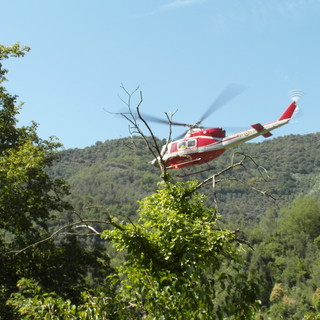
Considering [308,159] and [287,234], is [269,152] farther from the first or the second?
[287,234]

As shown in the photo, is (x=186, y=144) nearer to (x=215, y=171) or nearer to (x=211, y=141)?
(x=211, y=141)

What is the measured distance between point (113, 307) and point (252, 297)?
6.14 ft

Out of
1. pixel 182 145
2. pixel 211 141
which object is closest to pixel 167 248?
pixel 182 145

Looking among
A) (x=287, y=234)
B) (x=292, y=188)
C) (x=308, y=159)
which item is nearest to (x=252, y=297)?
(x=287, y=234)

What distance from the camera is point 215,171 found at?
11831 centimetres

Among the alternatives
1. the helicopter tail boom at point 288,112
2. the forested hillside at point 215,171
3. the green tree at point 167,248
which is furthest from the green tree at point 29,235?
the forested hillside at point 215,171

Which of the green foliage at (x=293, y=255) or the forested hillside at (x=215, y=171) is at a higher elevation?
the forested hillside at (x=215, y=171)

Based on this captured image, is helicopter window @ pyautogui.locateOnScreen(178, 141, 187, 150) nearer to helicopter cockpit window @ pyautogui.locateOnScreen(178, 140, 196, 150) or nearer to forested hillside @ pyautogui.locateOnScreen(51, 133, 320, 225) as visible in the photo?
helicopter cockpit window @ pyautogui.locateOnScreen(178, 140, 196, 150)

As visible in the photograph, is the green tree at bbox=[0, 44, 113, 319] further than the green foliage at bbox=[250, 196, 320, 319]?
No

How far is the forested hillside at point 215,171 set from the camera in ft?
394

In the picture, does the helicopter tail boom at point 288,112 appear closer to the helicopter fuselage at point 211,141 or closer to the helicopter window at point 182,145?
the helicopter fuselage at point 211,141

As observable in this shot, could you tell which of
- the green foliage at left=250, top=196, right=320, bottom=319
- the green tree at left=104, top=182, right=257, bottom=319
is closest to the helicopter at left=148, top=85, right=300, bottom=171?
the green tree at left=104, top=182, right=257, bottom=319

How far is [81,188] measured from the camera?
121062mm

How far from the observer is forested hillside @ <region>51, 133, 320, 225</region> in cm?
12023
